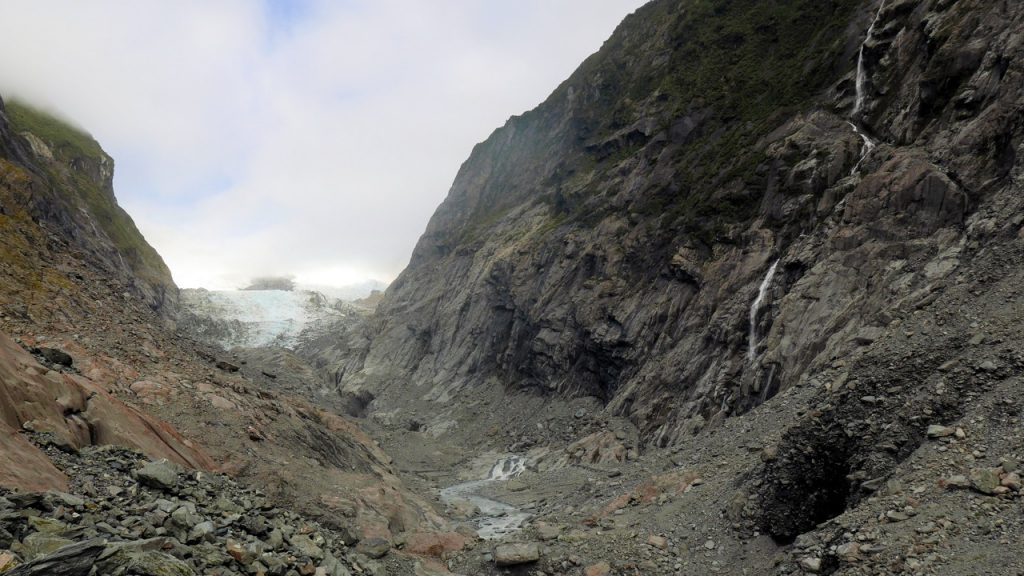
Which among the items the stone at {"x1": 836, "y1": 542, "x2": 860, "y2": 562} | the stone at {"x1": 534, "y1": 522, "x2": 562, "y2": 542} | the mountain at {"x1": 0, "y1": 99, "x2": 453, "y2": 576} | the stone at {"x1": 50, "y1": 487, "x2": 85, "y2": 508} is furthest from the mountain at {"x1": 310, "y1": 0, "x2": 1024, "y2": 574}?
the stone at {"x1": 50, "y1": 487, "x2": 85, "y2": 508}

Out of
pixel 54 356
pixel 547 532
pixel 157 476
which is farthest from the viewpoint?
pixel 547 532

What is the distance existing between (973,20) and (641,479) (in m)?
30.4

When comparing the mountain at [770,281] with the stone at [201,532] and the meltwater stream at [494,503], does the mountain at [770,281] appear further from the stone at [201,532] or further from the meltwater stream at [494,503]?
the stone at [201,532]

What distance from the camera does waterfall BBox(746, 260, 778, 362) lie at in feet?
102

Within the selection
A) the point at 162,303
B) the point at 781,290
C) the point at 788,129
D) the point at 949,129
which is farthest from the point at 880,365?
the point at 162,303

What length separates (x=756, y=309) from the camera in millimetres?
33406

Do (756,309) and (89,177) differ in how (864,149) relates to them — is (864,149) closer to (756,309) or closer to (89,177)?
(756,309)

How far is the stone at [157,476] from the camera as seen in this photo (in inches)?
451

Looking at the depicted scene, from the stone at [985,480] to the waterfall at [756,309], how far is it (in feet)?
67.5

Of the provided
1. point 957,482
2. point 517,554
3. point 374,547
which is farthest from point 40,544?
point 957,482

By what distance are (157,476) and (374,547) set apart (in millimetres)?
6981

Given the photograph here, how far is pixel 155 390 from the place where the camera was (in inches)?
789

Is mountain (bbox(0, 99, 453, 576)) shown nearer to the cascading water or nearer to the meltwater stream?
the meltwater stream

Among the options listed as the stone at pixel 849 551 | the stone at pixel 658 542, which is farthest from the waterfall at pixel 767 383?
the stone at pixel 849 551
